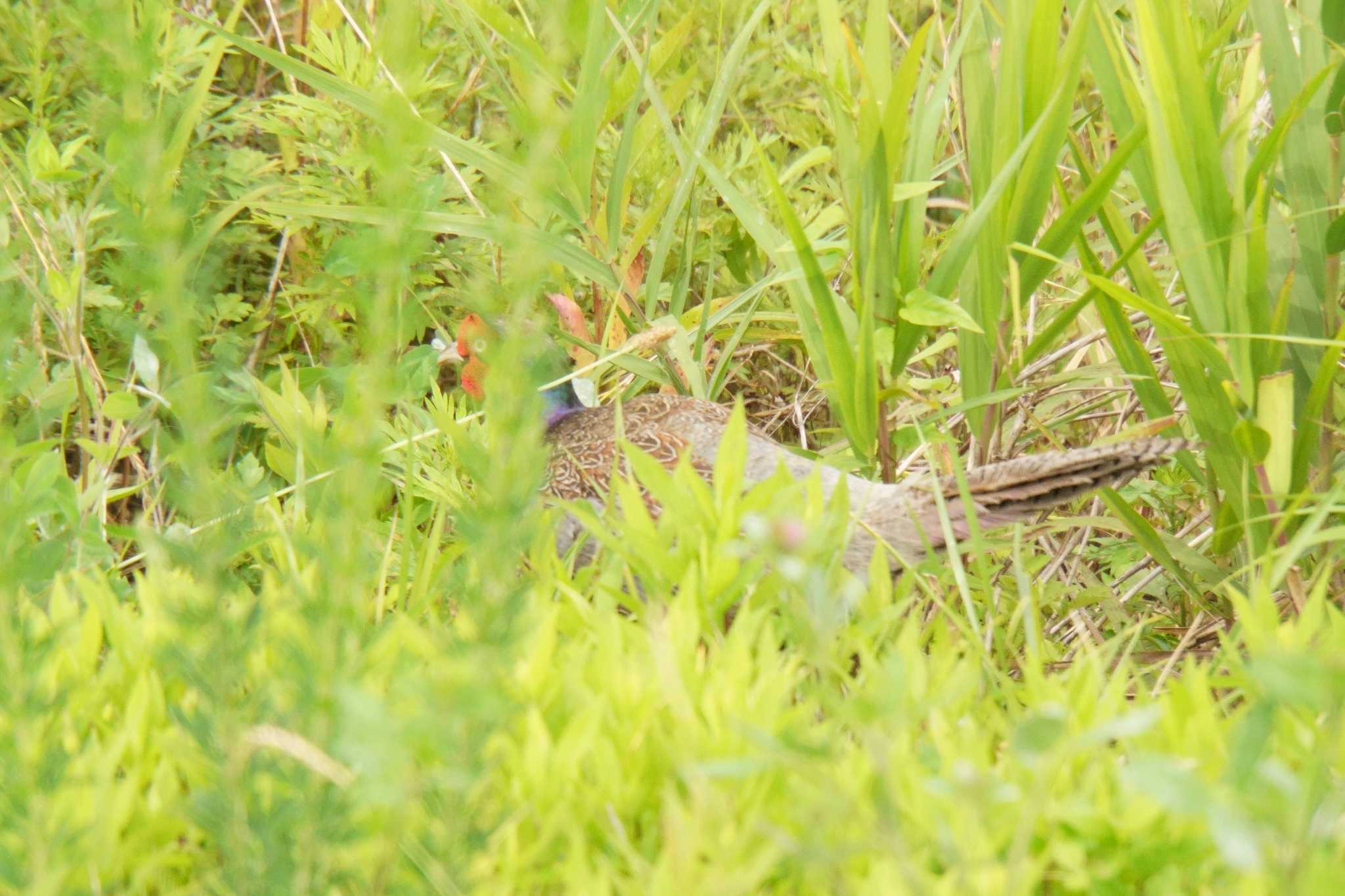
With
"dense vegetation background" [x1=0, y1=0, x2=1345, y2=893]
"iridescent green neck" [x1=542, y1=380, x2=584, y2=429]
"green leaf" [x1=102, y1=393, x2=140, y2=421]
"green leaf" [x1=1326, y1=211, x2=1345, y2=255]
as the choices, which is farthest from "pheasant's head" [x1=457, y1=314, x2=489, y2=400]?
→ "green leaf" [x1=1326, y1=211, x2=1345, y2=255]

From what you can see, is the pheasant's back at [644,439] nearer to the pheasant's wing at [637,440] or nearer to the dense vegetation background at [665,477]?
the pheasant's wing at [637,440]

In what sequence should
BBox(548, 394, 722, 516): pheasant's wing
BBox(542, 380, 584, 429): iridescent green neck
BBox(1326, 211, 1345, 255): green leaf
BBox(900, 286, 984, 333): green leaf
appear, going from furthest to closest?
BBox(542, 380, 584, 429): iridescent green neck, BBox(548, 394, 722, 516): pheasant's wing, BBox(900, 286, 984, 333): green leaf, BBox(1326, 211, 1345, 255): green leaf

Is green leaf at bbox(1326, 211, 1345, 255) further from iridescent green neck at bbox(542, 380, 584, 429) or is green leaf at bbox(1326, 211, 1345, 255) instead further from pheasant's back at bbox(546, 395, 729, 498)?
iridescent green neck at bbox(542, 380, 584, 429)

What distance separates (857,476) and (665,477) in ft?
6.11

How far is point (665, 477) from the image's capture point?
1918mm

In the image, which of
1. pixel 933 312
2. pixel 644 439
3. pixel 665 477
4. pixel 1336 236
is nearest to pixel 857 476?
pixel 644 439

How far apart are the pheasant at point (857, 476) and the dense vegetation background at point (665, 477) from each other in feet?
0.37

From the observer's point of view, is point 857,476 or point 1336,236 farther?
point 857,476

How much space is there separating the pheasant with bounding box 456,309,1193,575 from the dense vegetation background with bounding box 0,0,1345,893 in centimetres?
11

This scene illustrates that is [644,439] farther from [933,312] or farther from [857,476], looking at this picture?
[933,312]

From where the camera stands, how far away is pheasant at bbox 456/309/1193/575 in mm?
3057

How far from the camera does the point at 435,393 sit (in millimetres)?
3557

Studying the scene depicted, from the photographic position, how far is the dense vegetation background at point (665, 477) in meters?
1.17

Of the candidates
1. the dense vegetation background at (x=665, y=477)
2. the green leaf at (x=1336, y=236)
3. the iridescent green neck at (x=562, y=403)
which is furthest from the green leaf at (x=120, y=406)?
the green leaf at (x=1336, y=236)
